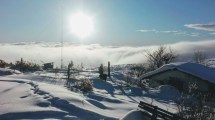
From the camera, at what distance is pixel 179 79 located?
37500mm

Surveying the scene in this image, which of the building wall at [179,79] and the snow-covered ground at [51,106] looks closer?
the snow-covered ground at [51,106]

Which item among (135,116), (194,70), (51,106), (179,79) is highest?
(194,70)

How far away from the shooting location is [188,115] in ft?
53.4

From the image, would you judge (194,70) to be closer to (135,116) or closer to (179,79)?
(179,79)

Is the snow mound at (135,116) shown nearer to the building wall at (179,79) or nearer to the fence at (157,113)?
the fence at (157,113)

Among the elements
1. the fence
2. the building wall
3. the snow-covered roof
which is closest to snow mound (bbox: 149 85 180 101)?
the building wall

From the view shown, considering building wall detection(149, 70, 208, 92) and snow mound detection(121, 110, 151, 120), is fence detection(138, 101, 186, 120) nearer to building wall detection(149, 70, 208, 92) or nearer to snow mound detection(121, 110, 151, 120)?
snow mound detection(121, 110, 151, 120)

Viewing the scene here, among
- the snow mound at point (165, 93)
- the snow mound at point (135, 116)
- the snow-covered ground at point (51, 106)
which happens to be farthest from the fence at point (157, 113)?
the snow mound at point (165, 93)

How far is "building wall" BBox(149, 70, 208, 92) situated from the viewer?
3594cm

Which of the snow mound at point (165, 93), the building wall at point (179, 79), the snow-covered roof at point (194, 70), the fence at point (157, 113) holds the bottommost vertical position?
the snow mound at point (165, 93)

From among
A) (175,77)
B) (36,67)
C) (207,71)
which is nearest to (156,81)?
(175,77)

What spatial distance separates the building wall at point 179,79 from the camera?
3594 cm

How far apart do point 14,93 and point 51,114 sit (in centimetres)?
516

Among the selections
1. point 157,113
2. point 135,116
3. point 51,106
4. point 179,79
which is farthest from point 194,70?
point 135,116
